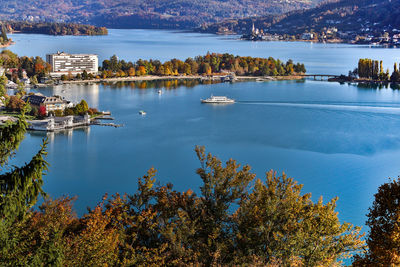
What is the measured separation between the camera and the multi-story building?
14281 millimetres

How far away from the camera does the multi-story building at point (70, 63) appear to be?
14.3 metres

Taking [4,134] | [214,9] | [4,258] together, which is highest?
[214,9]

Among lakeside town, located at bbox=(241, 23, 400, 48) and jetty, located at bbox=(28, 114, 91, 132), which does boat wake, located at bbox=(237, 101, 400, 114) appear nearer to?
jetty, located at bbox=(28, 114, 91, 132)

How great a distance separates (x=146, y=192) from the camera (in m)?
2.94

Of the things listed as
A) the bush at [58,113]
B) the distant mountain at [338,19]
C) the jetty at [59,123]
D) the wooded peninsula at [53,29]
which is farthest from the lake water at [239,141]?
the wooded peninsula at [53,29]

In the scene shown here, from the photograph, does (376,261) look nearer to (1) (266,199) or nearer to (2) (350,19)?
(1) (266,199)

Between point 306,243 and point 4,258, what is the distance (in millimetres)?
1423

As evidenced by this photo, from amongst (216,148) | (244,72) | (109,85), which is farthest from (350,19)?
(216,148)

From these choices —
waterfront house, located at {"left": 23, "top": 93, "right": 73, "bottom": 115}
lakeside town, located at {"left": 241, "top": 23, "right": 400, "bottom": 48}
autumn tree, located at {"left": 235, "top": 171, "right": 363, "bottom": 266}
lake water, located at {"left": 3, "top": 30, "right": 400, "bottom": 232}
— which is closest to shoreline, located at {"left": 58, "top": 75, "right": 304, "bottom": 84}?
lake water, located at {"left": 3, "top": 30, "right": 400, "bottom": 232}

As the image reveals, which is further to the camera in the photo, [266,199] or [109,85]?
[109,85]

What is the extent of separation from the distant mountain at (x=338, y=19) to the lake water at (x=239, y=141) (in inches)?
1021

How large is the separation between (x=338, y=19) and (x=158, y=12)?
2473cm

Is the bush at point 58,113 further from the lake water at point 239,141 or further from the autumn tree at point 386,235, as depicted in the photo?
the autumn tree at point 386,235

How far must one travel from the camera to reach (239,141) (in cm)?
703
